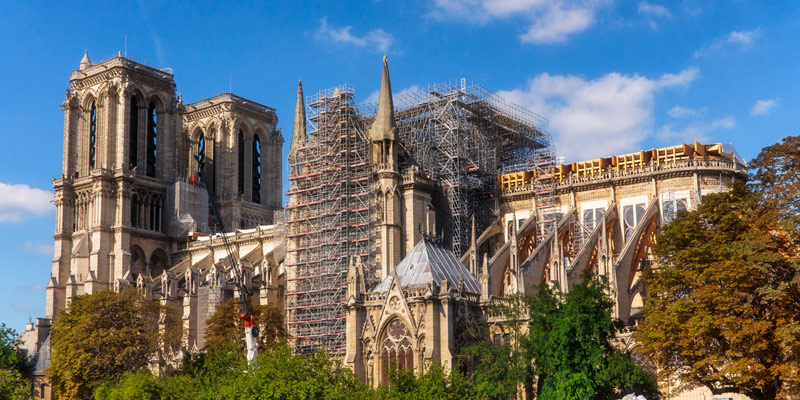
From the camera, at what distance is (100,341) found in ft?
192

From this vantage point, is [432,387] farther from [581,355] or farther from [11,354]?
[11,354]

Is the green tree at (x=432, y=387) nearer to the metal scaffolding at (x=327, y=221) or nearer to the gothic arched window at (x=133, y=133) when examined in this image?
the metal scaffolding at (x=327, y=221)

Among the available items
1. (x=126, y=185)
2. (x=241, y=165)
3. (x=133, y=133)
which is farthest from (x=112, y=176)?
(x=241, y=165)

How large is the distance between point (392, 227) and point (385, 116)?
6764 mm

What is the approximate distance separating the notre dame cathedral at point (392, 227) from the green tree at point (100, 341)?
367 cm

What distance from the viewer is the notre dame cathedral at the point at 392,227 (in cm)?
4297

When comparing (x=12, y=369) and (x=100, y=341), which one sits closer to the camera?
(x=100, y=341)

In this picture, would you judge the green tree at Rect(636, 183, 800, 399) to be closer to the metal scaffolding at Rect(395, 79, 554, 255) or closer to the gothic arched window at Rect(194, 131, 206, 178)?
the metal scaffolding at Rect(395, 79, 554, 255)

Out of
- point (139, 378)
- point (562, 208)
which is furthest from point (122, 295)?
point (562, 208)

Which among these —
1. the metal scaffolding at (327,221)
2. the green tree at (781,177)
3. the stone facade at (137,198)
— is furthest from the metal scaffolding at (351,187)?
the green tree at (781,177)

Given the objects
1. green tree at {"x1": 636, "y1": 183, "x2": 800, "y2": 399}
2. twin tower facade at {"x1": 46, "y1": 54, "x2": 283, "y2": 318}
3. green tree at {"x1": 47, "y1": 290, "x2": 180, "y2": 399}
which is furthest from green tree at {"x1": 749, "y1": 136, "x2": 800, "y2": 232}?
twin tower facade at {"x1": 46, "y1": 54, "x2": 283, "y2": 318}

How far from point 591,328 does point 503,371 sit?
3740 millimetres

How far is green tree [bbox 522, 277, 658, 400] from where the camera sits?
3538cm

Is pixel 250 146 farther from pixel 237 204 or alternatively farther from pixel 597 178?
pixel 597 178
